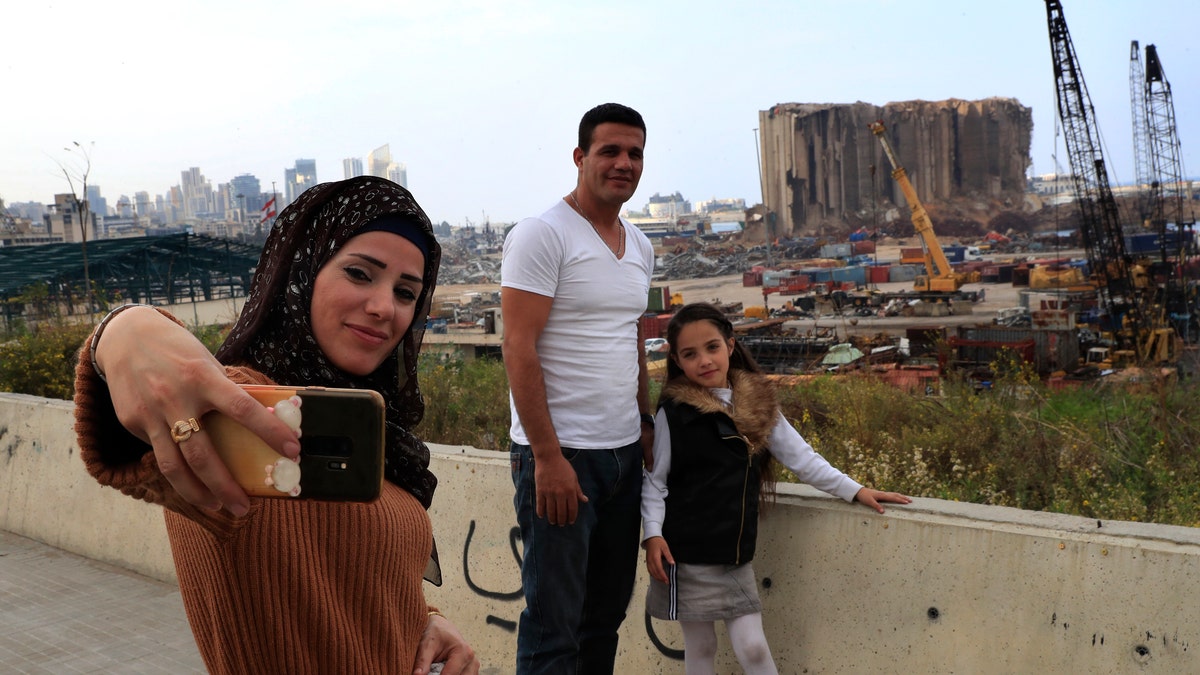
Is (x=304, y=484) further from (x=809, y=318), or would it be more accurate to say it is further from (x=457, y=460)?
(x=809, y=318)

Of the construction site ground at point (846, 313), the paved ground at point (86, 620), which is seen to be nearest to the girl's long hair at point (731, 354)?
the paved ground at point (86, 620)

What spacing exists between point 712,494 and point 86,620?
3.79 m

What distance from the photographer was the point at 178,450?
0.91 meters

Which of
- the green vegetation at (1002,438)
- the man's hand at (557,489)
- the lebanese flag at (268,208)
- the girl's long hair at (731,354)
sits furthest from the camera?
the lebanese flag at (268,208)

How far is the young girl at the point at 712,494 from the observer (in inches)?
121

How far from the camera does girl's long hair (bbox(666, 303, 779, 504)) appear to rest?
3279 millimetres

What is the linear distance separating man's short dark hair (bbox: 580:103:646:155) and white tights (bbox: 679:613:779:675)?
1573 millimetres

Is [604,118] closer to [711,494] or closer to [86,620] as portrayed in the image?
[711,494]

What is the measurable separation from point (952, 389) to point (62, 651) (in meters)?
5.02

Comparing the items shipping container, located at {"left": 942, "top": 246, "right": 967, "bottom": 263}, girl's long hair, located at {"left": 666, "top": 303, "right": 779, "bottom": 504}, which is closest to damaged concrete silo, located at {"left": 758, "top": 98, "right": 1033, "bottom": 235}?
shipping container, located at {"left": 942, "top": 246, "right": 967, "bottom": 263}

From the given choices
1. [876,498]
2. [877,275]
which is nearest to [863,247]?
[877,275]

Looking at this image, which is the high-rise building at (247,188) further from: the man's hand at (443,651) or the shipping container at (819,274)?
the man's hand at (443,651)

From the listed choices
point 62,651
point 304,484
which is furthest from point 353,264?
point 62,651

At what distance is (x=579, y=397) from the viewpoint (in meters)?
3.04
